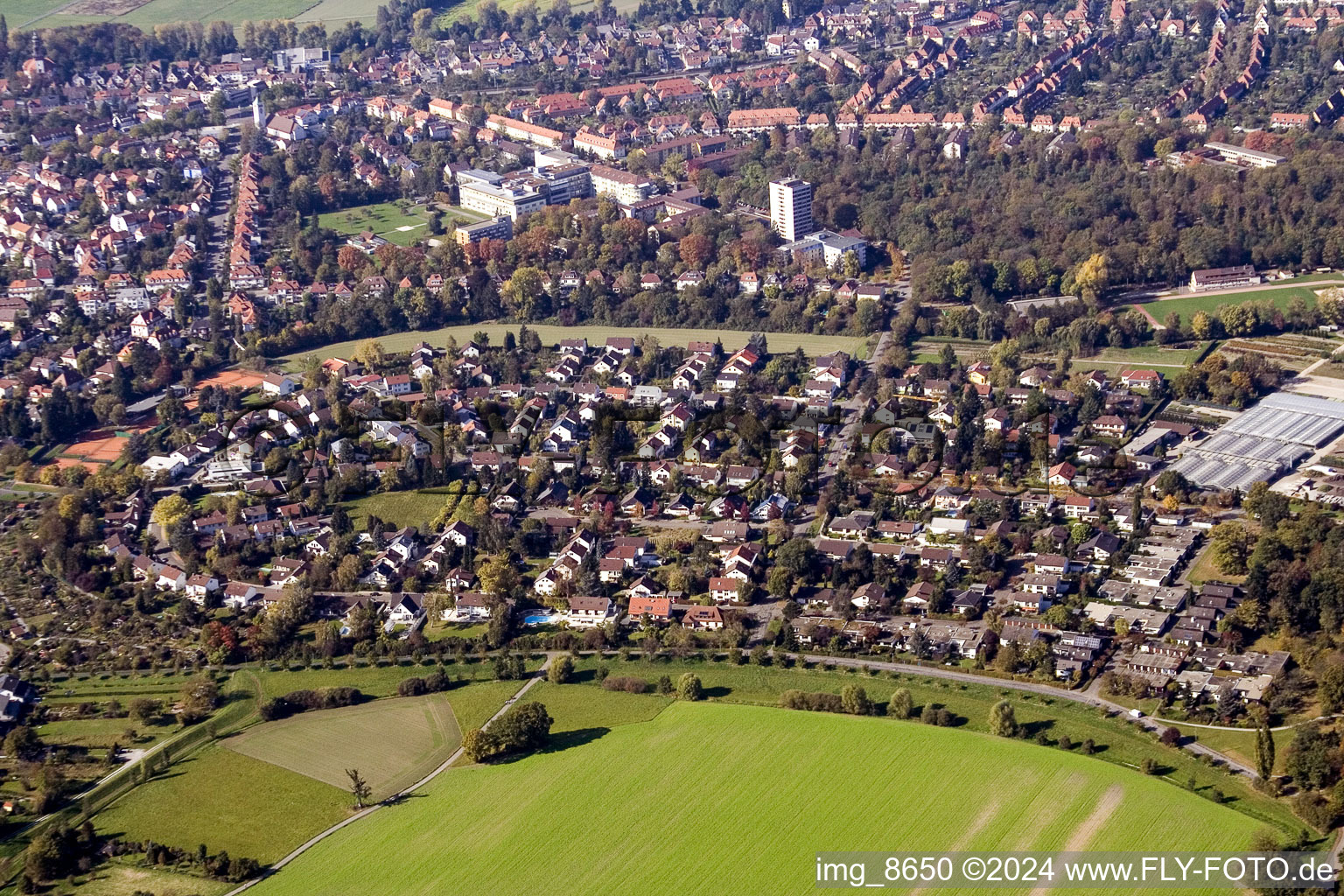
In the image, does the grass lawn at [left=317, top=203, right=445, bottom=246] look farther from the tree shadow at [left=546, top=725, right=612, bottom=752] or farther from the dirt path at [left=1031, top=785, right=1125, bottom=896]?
the dirt path at [left=1031, top=785, right=1125, bottom=896]

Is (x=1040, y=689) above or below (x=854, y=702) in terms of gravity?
below

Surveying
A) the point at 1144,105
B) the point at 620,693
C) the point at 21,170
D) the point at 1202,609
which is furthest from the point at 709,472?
the point at 21,170

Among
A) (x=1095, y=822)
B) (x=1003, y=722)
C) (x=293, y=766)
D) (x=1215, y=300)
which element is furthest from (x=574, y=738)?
(x=1215, y=300)

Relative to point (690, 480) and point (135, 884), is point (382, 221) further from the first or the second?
point (135, 884)

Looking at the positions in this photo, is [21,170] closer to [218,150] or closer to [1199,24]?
[218,150]

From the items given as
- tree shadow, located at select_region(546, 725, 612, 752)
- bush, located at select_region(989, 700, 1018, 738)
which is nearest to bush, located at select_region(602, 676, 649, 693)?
tree shadow, located at select_region(546, 725, 612, 752)

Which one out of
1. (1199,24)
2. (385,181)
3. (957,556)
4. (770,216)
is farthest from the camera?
(1199,24)
